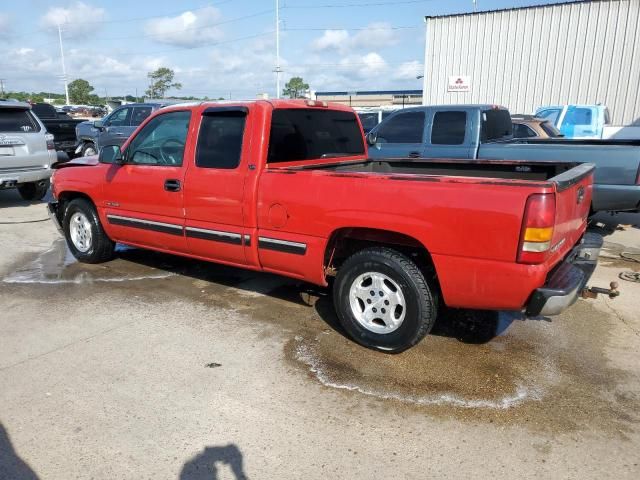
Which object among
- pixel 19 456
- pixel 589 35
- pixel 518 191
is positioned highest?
pixel 589 35

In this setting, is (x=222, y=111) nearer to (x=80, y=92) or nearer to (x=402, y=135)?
(x=402, y=135)

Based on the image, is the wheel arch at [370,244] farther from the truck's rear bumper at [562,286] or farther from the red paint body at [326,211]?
the truck's rear bumper at [562,286]

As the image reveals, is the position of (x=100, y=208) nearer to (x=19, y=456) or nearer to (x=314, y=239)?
(x=314, y=239)

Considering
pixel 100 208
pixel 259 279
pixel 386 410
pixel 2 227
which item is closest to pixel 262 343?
pixel 386 410

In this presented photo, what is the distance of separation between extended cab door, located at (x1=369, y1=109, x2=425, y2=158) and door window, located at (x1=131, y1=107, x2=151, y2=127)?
6963 millimetres

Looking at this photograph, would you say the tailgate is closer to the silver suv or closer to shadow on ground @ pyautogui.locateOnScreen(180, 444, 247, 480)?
shadow on ground @ pyautogui.locateOnScreen(180, 444, 247, 480)

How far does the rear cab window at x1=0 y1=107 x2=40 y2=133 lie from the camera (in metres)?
9.34

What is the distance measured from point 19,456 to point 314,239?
228 centimetres

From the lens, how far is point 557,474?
259cm

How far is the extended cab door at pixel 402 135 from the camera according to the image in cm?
841

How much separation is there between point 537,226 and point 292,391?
1.82 metres

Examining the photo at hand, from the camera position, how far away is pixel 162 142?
508 cm

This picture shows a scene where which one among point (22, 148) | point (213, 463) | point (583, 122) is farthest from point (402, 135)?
point (583, 122)

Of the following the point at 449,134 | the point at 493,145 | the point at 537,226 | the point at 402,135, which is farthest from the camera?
the point at 402,135
